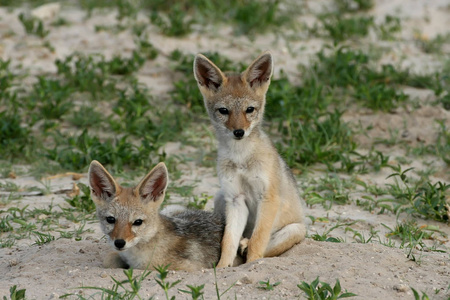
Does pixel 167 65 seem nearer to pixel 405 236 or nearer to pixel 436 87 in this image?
pixel 436 87

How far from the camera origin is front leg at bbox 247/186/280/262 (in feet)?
18.6

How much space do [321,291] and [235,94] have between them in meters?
2.07

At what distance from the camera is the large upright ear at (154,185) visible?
210 inches

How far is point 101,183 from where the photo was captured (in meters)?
5.38

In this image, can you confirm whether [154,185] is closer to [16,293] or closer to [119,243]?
[119,243]

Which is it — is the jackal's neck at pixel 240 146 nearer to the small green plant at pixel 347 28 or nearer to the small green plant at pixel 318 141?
the small green plant at pixel 318 141

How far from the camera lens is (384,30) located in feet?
36.8

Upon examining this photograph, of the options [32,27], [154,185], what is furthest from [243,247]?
[32,27]

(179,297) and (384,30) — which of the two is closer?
(179,297)

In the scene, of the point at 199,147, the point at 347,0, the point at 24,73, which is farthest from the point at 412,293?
the point at 347,0

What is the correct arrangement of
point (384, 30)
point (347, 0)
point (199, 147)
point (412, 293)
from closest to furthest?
point (412, 293)
point (199, 147)
point (384, 30)
point (347, 0)

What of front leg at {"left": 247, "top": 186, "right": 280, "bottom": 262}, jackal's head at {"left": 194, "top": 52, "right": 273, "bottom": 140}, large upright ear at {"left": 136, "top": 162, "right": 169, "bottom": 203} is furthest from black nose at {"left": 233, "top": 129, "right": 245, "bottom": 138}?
large upright ear at {"left": 136, "top": 162, "right": 169, "bottom": 203}

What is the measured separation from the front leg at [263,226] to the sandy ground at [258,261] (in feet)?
0.79

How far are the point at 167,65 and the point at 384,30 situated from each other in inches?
146
